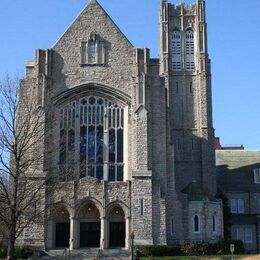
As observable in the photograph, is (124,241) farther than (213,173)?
No

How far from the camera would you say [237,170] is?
6550 centimetres

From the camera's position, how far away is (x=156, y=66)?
4841 cm

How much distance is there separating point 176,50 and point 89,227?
83.8ft

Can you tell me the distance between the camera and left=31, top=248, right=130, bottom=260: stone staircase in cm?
4197

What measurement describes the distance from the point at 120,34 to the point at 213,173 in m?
17.6

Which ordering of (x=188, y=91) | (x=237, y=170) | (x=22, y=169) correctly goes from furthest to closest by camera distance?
(x=237, y=170), (x=188, y=91), (x=22, y=169)

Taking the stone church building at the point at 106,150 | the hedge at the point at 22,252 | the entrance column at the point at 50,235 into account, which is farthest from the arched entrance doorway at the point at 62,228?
the hedge at the point at 22,252

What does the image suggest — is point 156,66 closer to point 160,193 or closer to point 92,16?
point 92,16

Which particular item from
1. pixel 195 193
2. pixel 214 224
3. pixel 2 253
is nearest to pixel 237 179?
pixel 195 193

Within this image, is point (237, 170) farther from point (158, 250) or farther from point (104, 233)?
point (158, 250)

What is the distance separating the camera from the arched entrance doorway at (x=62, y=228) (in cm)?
4650

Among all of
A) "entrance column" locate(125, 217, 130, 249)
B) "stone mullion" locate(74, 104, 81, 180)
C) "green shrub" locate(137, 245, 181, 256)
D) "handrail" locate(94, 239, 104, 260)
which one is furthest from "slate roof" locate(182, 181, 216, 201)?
"stone mullion" locate(74, 104, 81, 180)

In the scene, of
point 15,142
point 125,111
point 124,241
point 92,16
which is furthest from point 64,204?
point 92,16

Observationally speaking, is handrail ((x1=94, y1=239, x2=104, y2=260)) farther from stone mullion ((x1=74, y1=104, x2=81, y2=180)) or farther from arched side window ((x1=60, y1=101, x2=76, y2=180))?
arched side window ((x1=60, y1=101, x2=76, y2=180))
